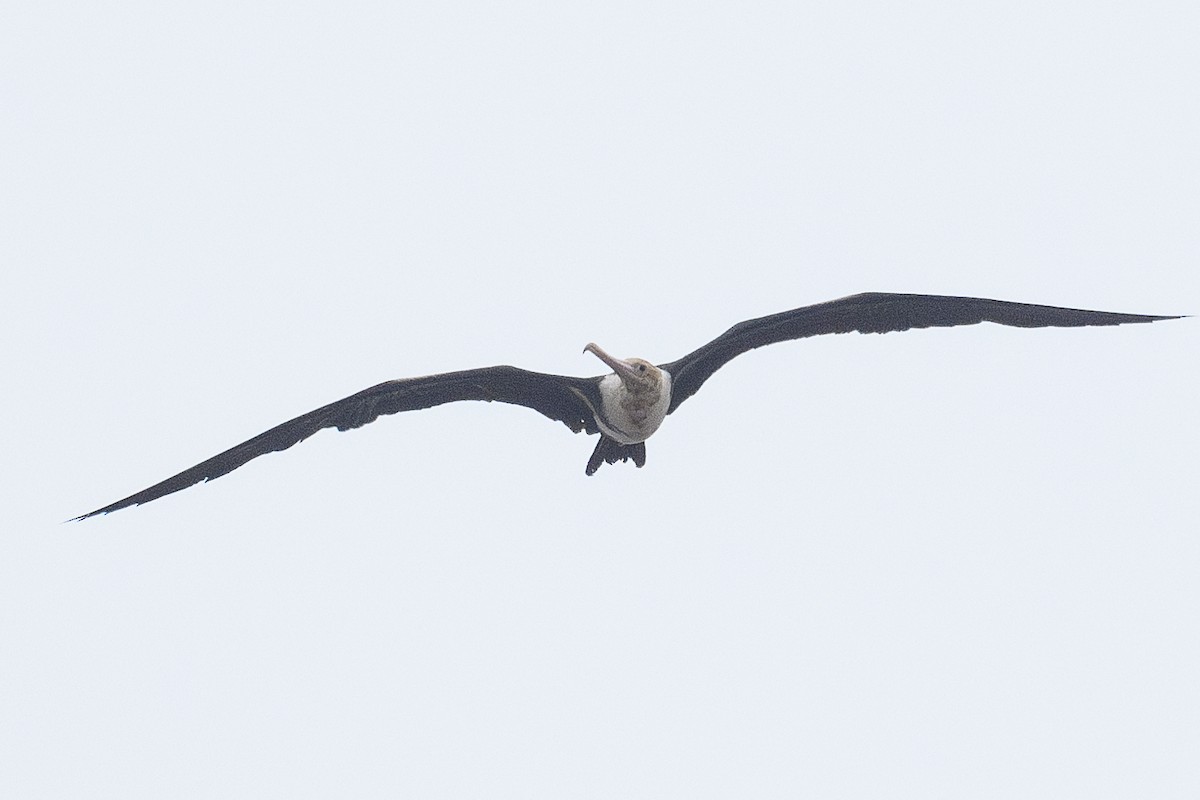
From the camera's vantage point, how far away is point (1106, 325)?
46.5 feet

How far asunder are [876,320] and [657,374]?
5.54ft

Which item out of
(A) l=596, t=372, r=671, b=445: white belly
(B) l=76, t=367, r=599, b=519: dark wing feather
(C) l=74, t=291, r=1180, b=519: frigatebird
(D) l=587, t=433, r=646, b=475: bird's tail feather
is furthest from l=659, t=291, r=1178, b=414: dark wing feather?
(B) l=76, t=367, r=599, b=519: dark wing feather

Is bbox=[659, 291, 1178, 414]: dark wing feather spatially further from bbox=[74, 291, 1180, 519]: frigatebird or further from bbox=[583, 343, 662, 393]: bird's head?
bbox=[583, 343, 662, 393]: bird's head

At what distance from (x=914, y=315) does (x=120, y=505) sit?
583 cm

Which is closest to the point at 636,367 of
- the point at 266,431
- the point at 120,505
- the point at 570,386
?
the point at 570,386

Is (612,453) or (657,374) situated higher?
(657,374)

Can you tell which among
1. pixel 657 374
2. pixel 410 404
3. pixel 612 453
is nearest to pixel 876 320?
pixel 657 374

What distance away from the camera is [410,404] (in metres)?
13.5

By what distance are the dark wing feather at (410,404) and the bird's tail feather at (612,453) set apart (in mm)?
140

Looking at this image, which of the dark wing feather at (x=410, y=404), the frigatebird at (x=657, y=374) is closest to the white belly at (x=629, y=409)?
the frigatebird at (x=657, y=374)

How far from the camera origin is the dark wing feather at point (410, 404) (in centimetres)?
1305

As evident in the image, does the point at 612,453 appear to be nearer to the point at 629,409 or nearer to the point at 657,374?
the point at 629,409

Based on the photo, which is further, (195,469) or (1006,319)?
(1006,319)

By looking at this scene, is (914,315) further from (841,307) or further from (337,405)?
(337,405)
